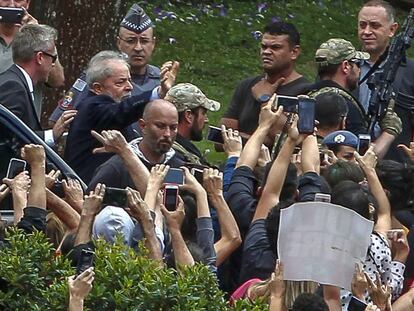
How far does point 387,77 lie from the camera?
40.1 ft

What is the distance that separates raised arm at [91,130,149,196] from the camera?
975cm

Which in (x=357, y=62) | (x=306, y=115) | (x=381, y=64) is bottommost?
(x=381, y=64)

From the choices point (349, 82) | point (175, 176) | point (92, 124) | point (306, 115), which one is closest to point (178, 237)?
point (175, 176)

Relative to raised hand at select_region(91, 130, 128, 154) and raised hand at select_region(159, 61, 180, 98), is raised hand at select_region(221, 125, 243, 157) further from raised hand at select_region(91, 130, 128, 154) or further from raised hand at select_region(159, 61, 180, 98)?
raised hand at select_region(91, 130, 128, 154)

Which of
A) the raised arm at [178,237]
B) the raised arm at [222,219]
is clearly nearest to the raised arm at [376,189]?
the raised arm at [222,219]

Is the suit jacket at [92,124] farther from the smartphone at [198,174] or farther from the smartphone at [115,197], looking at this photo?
the smartphone at [115,197]

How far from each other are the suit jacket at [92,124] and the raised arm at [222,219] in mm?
1341

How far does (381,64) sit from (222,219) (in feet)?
11.2

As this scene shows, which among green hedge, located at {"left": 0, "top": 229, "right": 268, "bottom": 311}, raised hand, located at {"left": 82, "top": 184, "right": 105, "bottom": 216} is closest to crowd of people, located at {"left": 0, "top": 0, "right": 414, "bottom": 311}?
raised hand, located at {"left": 82, "top": 184, "right": 105, "bottom": 216}

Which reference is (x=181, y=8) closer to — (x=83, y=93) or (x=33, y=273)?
(x=83, y=93)

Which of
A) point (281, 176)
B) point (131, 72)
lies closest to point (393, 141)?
point (131, 72)

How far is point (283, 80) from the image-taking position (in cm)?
1208

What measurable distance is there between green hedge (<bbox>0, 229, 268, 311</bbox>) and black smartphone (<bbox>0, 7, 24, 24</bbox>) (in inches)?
147

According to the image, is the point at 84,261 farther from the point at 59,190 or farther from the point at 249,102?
the point at 249,102
